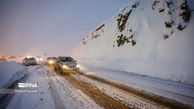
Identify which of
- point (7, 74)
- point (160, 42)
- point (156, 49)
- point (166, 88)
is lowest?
point (166, 88)

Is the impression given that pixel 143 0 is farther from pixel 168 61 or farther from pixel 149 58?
pixel 168 61

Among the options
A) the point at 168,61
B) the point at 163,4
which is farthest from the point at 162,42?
the point at 163,4

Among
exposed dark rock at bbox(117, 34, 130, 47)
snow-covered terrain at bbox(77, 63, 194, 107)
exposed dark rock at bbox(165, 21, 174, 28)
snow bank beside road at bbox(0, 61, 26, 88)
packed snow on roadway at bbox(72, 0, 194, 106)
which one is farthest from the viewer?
exposed dark rock at bbox(117, 34, 130, 47)

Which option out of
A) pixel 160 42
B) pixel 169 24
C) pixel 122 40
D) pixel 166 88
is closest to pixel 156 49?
pixel 160 42

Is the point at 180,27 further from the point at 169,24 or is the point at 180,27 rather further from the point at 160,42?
the point at 160,42

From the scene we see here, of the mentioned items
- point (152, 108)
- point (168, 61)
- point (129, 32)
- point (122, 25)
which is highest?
point (122, 25)

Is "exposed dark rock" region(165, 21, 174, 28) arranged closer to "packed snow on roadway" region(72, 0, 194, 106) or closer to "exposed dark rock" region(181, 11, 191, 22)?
"packed snow on roadway" region(72, 0, 194, 106)

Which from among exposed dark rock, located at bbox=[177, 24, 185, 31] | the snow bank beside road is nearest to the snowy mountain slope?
exposed dark rock, located at bbox=[177, 24, 185, 31]

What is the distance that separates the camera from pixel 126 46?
21.4 m

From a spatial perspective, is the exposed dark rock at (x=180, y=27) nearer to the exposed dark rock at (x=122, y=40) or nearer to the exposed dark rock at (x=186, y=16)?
the exposed dark rock at (x=186, y=16)

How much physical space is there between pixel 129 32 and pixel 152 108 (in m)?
21.1

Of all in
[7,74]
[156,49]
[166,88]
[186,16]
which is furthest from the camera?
[156,49]

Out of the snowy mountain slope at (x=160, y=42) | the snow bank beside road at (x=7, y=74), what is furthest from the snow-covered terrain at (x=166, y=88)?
the snow bank beside road at (x=7, y=74)

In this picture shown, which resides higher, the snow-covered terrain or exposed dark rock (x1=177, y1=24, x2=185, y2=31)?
exposed dark rock (x1=177, y1=24, x2=185, y2=31)
